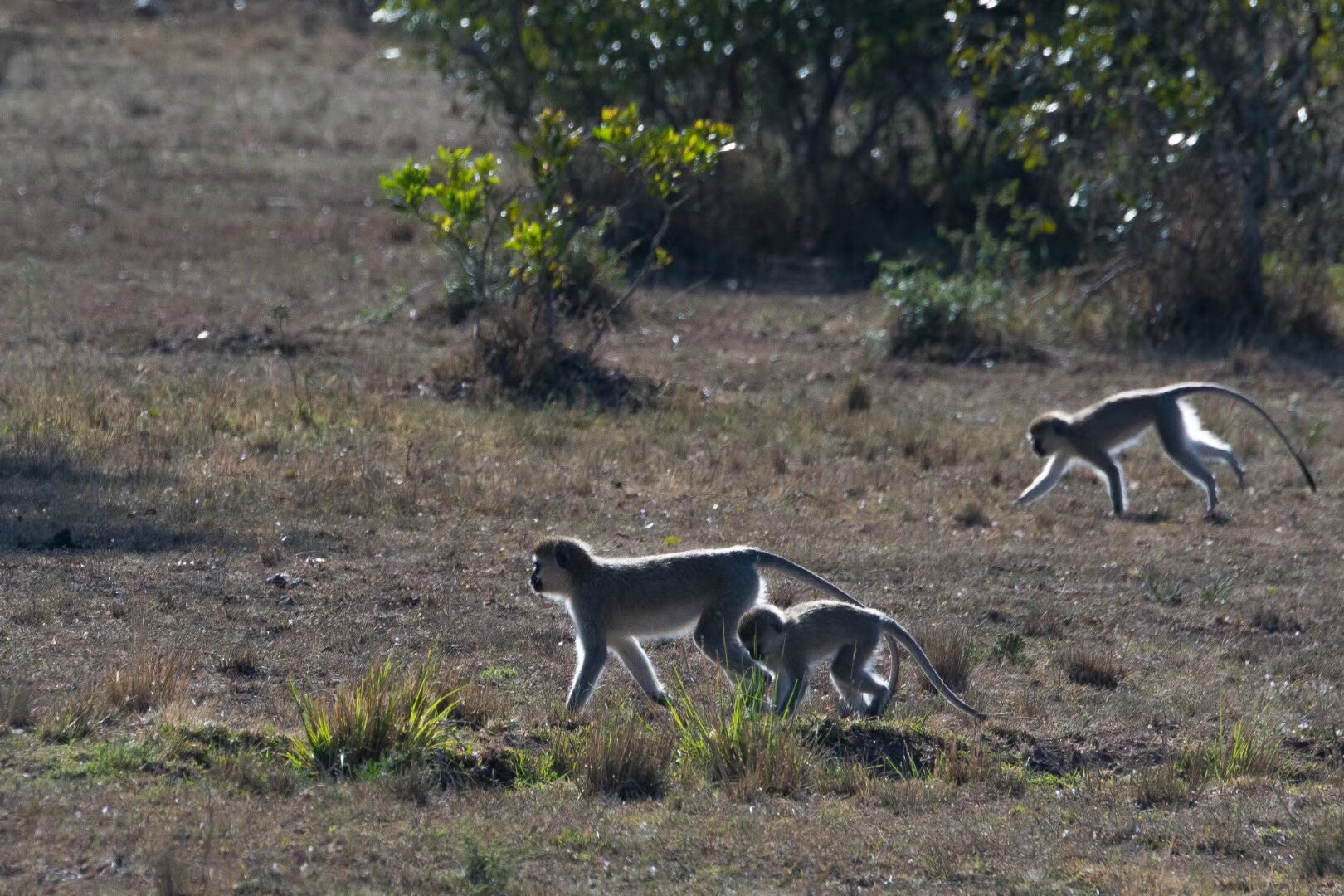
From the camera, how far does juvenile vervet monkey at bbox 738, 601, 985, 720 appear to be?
775 cm

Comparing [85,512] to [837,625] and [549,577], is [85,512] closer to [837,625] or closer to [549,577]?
[549,577]

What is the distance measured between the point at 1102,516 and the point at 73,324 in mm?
10382

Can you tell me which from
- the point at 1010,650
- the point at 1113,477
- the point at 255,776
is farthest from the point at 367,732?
the point at 1113,477

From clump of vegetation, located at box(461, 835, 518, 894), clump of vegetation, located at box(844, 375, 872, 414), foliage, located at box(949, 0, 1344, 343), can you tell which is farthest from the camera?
foliage, located at box(949, 0, 1344, 343)

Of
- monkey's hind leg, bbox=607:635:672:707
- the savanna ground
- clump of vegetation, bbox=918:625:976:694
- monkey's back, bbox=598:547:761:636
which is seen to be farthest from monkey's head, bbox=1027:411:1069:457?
monkey's hind leg, bbox=607:635:672:707

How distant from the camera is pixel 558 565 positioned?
8.01m

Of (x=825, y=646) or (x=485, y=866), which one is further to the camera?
(x=825, y=646)

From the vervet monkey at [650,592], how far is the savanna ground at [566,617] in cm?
34

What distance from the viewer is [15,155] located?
1013 inches

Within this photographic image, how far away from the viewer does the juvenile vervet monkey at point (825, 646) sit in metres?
7.75

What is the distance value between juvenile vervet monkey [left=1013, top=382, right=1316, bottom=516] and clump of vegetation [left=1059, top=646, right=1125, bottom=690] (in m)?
3.62

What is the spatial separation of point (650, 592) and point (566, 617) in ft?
4.88

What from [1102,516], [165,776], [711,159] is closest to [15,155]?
[711,159]

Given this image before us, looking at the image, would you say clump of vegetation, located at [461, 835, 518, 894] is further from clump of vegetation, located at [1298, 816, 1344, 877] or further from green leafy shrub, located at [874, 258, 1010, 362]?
green leafy shrub, located at [874, 258, 1010, 362]
